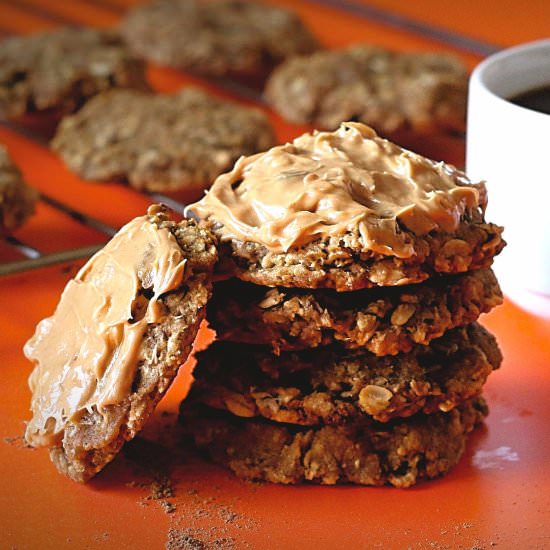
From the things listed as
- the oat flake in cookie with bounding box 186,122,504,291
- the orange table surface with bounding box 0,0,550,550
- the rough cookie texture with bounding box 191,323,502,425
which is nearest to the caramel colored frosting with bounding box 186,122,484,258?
the oat flake in cookie with bounding box 186,122,504,291

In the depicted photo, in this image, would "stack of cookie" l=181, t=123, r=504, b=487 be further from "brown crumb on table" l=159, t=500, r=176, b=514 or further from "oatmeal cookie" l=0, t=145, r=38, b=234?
"oatmeal cookie" l=0, t=145, r=38, b=234

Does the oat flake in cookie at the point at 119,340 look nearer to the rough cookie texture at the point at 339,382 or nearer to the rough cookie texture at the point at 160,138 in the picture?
the rough cookie texture at the point at 339,382

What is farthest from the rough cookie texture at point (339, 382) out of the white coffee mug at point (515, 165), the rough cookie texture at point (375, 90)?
the rough cookie texture at point (375, 90)

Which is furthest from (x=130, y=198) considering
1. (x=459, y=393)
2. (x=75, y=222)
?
(x=459, y=393)

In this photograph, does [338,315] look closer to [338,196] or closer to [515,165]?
A: [338,196]

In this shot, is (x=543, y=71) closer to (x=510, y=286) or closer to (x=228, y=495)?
(x=510, y=286)

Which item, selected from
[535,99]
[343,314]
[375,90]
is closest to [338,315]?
[343,314]
